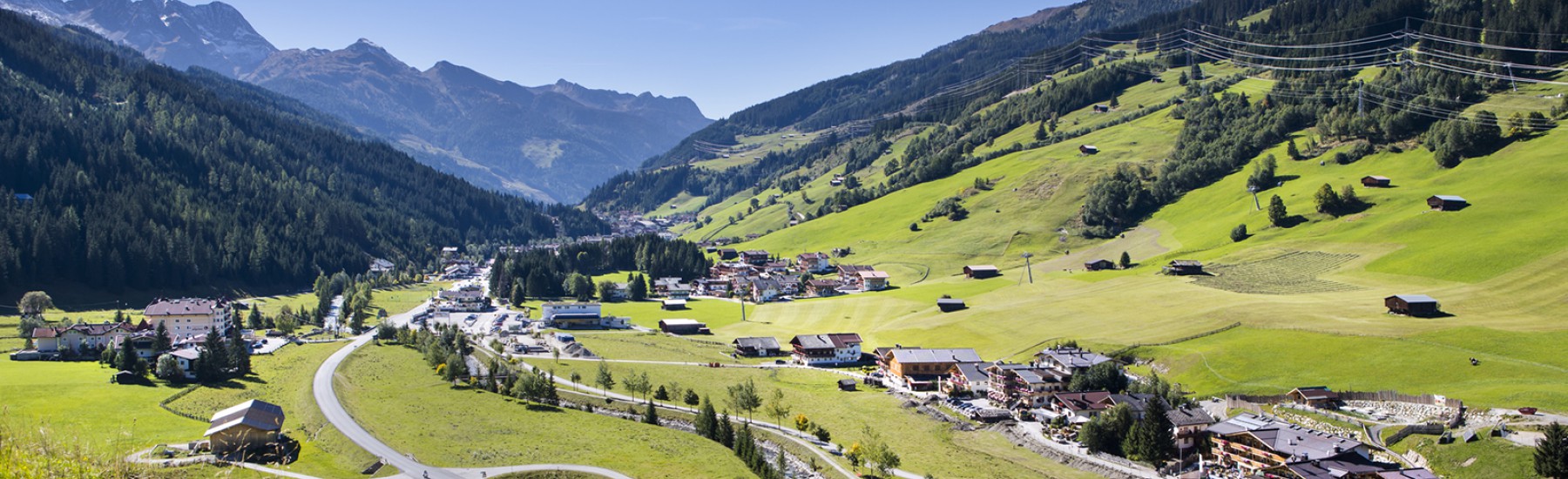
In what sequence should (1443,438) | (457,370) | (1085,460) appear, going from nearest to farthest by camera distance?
(1443,438) → (1085,460) → (457,370)

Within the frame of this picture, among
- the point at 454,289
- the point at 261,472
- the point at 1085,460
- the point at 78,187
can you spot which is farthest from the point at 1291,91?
the point at 78,187

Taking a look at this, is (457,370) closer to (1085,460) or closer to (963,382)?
(963,382)

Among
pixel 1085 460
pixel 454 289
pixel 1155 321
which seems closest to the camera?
pixel 1085 460

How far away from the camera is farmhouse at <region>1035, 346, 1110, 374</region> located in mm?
82312

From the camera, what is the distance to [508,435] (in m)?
68.3

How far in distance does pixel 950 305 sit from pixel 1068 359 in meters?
36.5

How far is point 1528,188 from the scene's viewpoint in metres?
112

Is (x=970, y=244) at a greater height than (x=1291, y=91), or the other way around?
(x=1291, y=91)

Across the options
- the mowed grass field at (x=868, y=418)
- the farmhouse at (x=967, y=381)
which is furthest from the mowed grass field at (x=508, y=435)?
the farmhouse at (x=967, y=381)

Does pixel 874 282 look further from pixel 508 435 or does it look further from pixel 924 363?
pixel 508 435

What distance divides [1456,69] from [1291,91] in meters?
27.8

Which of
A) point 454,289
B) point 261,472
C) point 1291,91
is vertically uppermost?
point 1291,91

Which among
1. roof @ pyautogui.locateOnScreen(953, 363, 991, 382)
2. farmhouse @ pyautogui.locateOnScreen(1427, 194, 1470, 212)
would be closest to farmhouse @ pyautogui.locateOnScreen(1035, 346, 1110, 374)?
roof @ pyautogui.locateOnScreen(953, 363, 991, 382)

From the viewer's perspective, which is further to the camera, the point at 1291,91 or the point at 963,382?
the point at 1291,91
